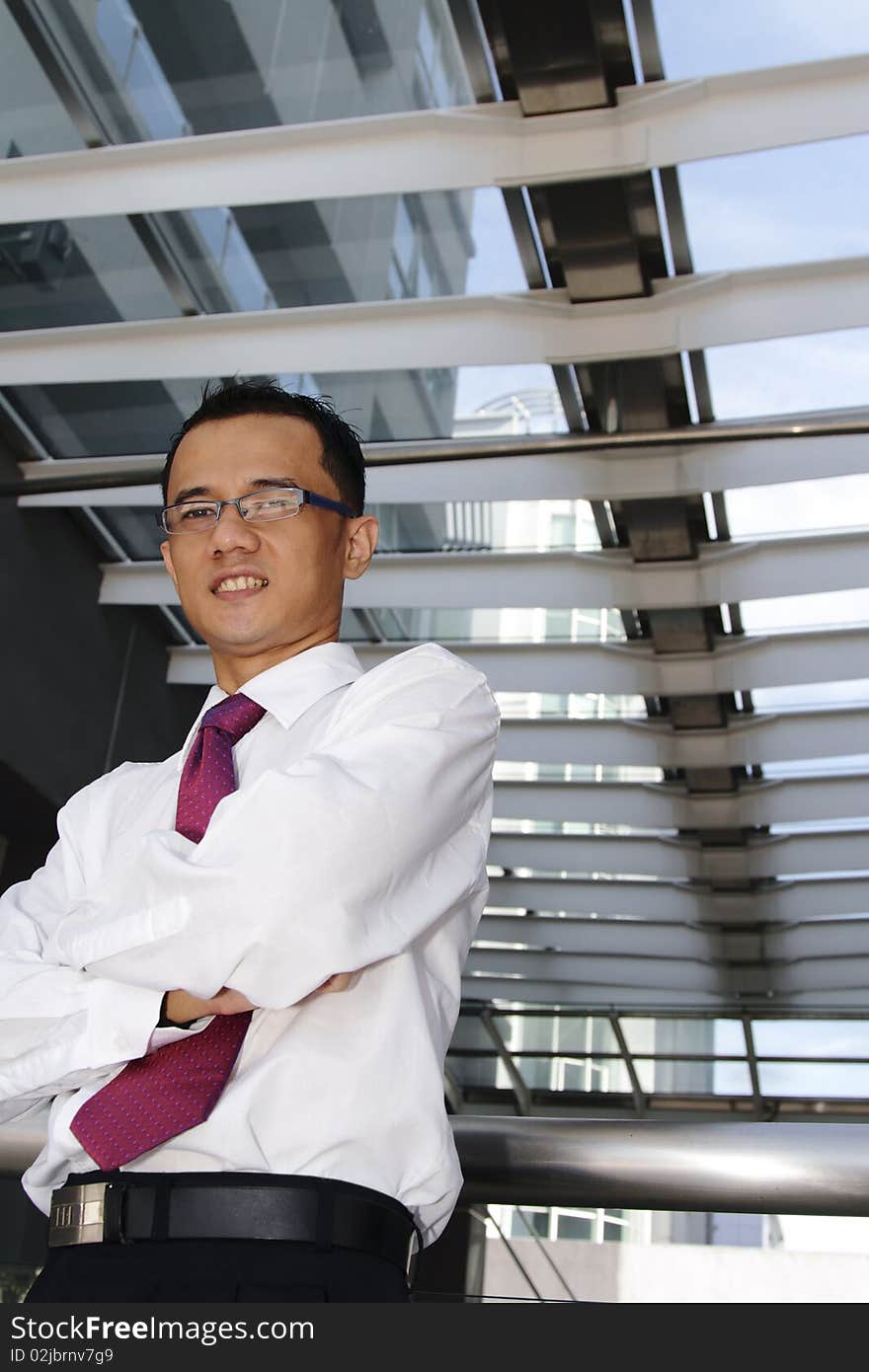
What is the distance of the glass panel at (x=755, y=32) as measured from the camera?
4422 millimetres

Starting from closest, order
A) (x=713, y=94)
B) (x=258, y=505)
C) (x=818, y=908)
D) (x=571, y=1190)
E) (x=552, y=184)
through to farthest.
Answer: (x=571, y=1190), (x=258, y=505), (x=713, y=94), (x=552, y=184), (x=818, y=908)

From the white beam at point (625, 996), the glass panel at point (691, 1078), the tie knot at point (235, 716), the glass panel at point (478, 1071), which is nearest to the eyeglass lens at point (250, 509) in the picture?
the tie knot at point (235, 716)

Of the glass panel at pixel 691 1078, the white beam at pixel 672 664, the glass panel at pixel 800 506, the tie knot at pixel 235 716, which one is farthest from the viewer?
the glass panel at pixel 691 1078

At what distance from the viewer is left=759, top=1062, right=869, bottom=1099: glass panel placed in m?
13.7

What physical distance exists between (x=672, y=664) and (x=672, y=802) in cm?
185

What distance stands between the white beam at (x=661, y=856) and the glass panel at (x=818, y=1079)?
3718 mm

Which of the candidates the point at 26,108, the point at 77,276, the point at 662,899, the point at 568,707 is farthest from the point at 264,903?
the point at 662,899

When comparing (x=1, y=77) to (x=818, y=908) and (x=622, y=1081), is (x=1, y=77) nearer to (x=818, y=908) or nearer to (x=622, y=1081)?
(x=818, y=908)

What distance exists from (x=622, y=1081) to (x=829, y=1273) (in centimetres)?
1413

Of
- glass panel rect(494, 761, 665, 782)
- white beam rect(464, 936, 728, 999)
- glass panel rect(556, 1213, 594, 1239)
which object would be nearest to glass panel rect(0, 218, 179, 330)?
glass panel rect(494, 761, 665, 782)

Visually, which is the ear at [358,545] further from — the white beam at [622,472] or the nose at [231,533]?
the white beam at [622,472]

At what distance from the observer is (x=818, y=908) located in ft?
37.9

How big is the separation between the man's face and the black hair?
0.6 inches

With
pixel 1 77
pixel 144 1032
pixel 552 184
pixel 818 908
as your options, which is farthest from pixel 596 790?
pixel 144 1032
